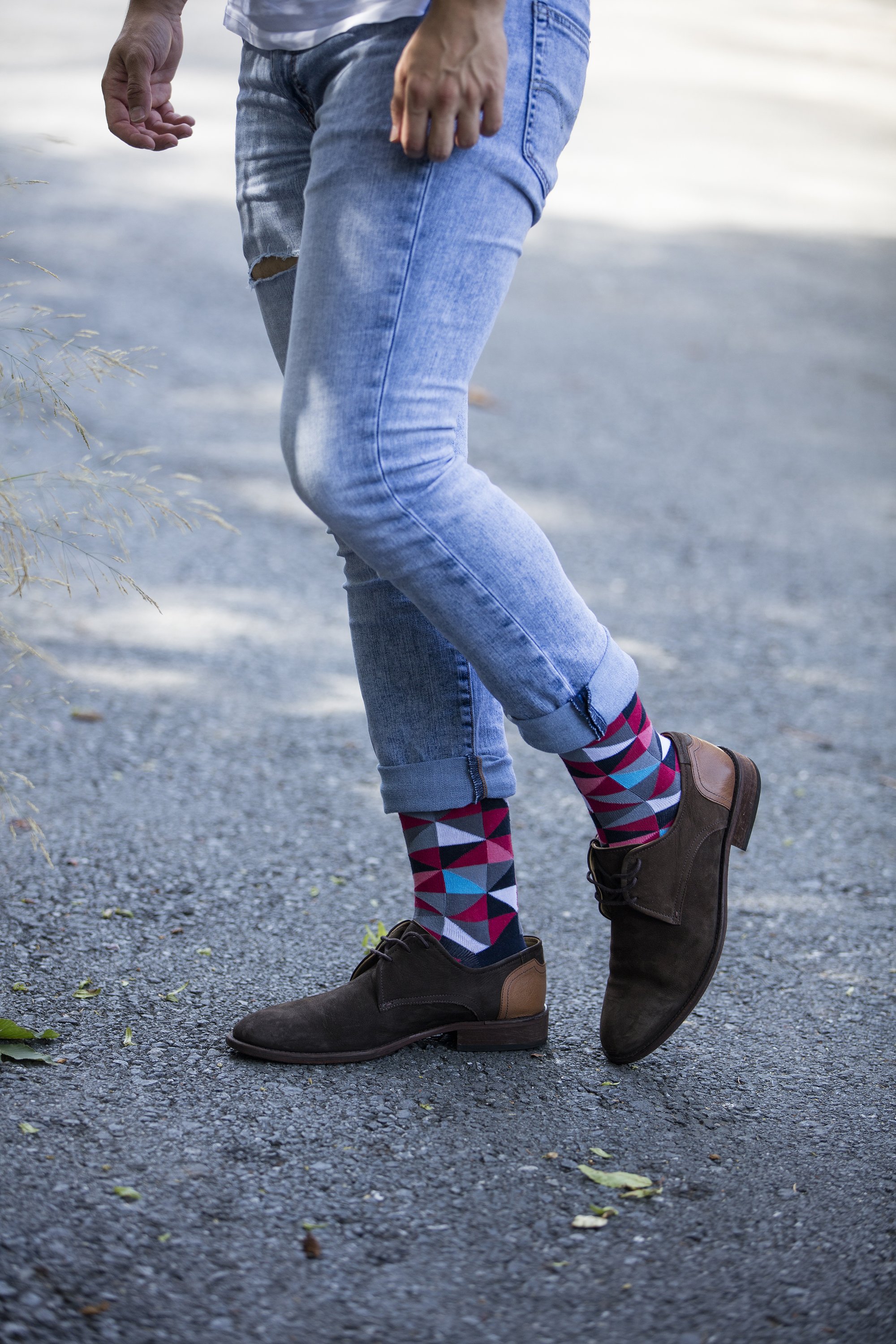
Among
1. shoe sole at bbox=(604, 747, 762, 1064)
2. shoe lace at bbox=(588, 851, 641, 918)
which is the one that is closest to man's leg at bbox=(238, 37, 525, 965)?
shoe lace at bbox=(588, 851, 641, 918)

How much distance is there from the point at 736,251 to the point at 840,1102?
6.91 metres

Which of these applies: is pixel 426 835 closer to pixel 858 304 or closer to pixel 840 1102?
pixel 840 1102

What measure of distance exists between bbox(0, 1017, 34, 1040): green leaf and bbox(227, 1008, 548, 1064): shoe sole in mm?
245

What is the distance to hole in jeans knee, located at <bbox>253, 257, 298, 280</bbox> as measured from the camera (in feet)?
4.74

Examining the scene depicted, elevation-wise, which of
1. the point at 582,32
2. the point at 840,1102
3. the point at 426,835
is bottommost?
the point at 840,1102

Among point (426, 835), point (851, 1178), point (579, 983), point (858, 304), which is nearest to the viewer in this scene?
point (851, 1178)

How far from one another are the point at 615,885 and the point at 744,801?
0.21m

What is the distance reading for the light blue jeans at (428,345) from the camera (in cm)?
120

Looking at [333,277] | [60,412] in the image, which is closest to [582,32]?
[333,277]

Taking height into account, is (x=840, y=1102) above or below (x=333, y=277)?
below

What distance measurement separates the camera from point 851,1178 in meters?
1.34

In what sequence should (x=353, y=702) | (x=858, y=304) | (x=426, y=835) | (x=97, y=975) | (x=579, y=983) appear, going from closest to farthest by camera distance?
(x=426, y=835)
(x=97, y=975)
(x=579, y=983)
(x=353, y=702)
(x=858, y=304)

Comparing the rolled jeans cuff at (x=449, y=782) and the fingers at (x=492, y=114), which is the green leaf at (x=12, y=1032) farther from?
the fingers at (x=492, y=114)

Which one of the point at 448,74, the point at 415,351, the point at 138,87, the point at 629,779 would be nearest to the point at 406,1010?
the point at 629,779
